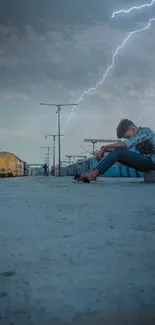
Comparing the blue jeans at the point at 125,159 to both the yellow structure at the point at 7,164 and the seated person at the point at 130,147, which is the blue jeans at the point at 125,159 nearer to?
the seated person at the point at 130,147

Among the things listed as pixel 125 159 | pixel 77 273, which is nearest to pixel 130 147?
pixel 125 159

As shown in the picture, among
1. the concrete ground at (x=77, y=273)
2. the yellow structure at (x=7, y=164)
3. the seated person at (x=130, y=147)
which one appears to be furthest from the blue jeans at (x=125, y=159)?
the yellow structure at (x=7, y=164)

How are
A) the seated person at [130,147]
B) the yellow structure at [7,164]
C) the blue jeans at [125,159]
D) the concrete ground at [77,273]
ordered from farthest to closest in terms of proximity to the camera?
1. the yellow structure at [7,164]
2. the blue jeans at [125,159]
3. the seated person at [130,147]
4. the concrete ground at [77,273]

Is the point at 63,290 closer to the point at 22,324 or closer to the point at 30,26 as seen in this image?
the point at 22,324

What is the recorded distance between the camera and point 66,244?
1.22 meters

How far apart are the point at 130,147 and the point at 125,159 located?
0.95 feet

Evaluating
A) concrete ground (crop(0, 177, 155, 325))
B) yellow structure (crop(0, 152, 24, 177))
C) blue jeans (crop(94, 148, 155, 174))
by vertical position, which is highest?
yellow structure (crop(0, 152, 24, 177))

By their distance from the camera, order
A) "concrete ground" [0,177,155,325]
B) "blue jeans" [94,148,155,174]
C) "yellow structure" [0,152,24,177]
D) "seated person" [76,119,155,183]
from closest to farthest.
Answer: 1. "concrete ground" [0,177,155,325]
2. "seated person" [76,119,155,183]
3. "blue jeans" [94,148,155,174]
4. "yellow structure" [0,152,24,177]

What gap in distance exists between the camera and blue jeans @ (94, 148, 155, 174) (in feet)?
18.5

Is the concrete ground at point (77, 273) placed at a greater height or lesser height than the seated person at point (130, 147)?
lesser

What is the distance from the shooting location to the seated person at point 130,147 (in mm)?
5308

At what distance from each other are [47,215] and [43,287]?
123 centimetres

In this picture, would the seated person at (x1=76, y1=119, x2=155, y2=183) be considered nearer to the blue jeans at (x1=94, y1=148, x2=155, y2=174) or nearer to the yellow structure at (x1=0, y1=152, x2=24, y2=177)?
the blue jeans at (x1=94, y1=148, x2=155, y2=174)

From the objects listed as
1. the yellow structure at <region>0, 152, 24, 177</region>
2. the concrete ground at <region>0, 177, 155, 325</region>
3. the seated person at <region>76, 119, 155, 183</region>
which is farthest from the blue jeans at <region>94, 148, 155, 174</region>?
the yellow structure at <region>0, 152, 24, 177</region>
